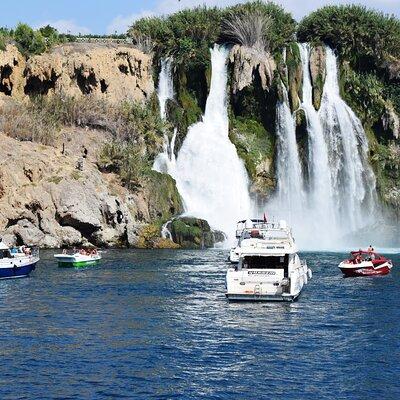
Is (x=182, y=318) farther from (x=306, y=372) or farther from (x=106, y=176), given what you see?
(x=106, y=176)

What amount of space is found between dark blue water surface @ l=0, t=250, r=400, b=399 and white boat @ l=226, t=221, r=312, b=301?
1.19 m

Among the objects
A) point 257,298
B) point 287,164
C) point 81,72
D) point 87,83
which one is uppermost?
point 81,72

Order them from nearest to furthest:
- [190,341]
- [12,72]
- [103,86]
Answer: [190,341] < [12,72] < [103,86]

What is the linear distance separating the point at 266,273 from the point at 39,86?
7497cm

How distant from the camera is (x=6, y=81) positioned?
117 metres

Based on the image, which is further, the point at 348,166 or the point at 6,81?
the point at 348,166

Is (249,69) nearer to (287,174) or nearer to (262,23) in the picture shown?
(262,23)

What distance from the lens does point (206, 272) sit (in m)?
72.2

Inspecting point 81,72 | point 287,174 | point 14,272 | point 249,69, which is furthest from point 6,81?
point 14,272

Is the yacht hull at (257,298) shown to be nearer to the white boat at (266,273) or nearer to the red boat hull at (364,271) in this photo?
the white boat at (266,273)

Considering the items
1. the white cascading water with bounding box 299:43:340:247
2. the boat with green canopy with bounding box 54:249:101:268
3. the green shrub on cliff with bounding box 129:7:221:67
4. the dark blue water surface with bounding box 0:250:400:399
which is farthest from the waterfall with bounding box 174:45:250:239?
the dark blue water surface with bounding box 0:250:400:399

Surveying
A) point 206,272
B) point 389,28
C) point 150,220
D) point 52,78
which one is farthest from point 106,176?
point 389,28

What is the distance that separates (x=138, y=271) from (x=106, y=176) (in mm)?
36954

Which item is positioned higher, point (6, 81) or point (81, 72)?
point (81, 72)
